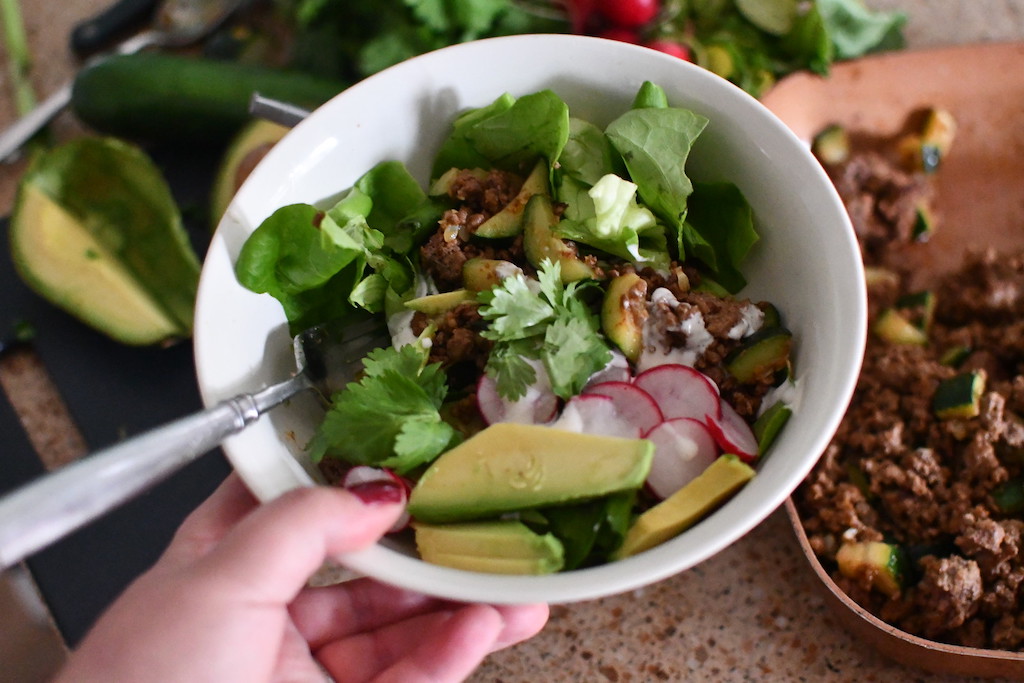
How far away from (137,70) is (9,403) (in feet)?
2.27

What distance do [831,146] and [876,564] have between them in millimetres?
753

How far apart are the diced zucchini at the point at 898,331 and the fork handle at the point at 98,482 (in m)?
0.95

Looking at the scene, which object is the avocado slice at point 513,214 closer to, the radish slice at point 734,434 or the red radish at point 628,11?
the radish slice at point 734,434

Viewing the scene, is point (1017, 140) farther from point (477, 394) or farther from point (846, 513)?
point (477, 394)

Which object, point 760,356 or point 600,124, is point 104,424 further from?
point 760,356

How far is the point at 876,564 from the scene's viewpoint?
97 cm

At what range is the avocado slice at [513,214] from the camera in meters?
0.94

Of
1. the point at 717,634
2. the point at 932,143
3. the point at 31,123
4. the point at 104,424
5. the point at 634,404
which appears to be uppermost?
the point at 31,123

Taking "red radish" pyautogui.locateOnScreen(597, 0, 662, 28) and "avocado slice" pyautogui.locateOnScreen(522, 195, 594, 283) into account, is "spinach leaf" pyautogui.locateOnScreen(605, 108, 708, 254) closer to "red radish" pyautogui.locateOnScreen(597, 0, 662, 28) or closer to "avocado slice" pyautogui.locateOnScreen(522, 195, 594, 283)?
"avocado slice" pyautogui.locateOnScreen(522, 195, 594, 283)

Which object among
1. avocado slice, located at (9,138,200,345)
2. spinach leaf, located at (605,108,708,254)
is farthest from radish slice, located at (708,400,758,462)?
avocado slice, located at (9,138,200,345)

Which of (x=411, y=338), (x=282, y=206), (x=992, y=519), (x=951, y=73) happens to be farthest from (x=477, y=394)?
(x=951, y=73)

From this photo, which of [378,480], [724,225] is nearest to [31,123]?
[378,480]

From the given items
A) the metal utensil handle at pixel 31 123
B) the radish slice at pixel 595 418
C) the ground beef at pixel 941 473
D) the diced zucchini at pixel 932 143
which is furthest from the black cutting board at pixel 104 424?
the diced zucchini at pixel 932 143

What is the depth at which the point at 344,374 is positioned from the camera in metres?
0.93
